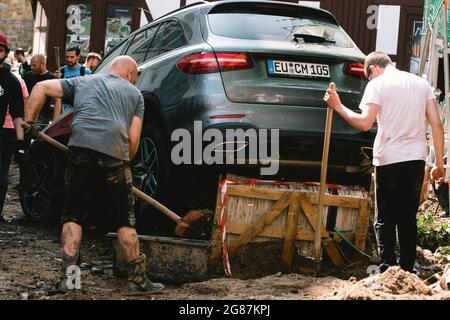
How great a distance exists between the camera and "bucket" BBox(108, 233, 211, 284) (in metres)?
6.01

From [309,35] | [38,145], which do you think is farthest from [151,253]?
[38,145]

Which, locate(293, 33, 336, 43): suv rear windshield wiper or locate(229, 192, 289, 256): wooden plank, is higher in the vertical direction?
locate(293, 33, 336, 43): suv rear windshield wiper

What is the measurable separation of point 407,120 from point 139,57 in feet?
9.44

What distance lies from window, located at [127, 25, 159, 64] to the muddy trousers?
2.73m

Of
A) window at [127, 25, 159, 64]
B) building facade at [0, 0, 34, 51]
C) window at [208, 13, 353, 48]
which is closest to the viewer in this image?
window at [208, 13, 353, 48]

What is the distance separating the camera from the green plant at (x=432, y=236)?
7.95 m

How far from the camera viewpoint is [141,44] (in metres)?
7.88

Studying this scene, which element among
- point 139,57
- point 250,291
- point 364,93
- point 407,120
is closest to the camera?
point 250,291

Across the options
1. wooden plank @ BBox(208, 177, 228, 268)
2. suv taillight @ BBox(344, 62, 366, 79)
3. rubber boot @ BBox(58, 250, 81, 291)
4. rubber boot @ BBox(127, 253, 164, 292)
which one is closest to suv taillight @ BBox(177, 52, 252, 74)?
suv taillight @ BBox(344, 62, 366, 79)

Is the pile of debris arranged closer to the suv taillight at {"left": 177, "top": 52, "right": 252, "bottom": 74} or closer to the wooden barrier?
the wooden barrier

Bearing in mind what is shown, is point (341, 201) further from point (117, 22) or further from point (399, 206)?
point (117, 22)
